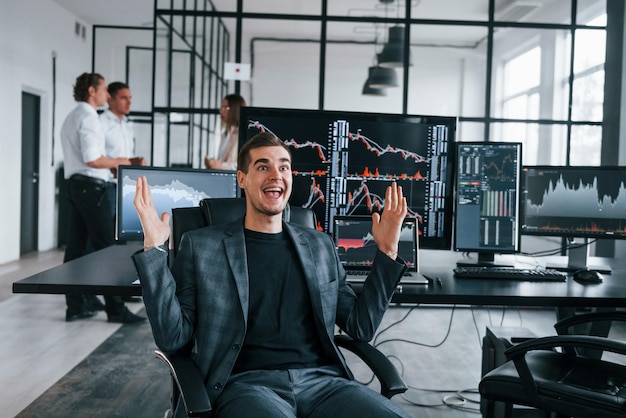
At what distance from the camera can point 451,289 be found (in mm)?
2236

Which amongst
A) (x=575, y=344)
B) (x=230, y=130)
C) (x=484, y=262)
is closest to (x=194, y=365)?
(x=575, y=344)

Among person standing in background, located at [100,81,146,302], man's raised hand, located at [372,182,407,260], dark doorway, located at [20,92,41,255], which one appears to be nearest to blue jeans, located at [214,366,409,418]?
man's raised hand, located at [372,182,407,260]

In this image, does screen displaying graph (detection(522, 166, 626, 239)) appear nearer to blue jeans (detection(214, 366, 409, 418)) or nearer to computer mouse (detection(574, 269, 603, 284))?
computer mouse (detection(574, 269, 603, 284))

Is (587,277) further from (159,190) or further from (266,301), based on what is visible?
(159,190)

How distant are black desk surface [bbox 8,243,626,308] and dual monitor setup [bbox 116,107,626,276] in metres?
0.25

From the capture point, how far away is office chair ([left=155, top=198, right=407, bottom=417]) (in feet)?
4.85

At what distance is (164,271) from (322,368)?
0.55 meters

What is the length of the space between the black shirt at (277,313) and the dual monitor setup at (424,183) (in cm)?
57

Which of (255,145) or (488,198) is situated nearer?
(255,145)

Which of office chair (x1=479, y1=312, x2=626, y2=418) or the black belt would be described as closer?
office chair (x1=479, y1=312, x2=626, y2=418)

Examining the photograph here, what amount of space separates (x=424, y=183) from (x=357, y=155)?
0.30 meters

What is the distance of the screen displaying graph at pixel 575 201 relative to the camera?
2.74 meters

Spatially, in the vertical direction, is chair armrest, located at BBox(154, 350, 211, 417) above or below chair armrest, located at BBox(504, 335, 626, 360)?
below

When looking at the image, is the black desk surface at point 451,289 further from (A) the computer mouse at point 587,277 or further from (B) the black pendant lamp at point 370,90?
(B) the black pendant lamp at point 370,90
